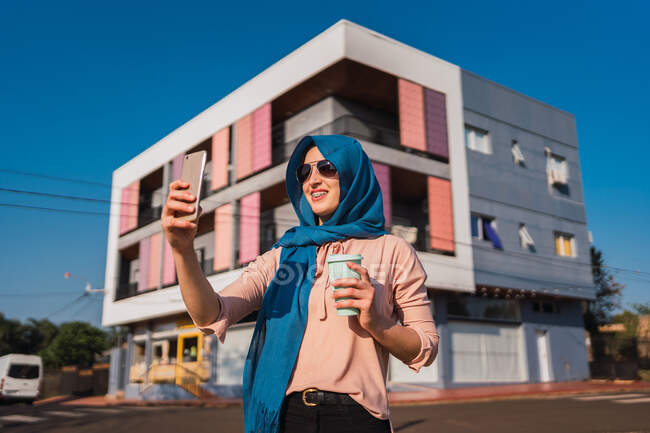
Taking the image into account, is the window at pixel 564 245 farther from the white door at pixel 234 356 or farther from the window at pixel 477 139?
the white door at pixel 234 356

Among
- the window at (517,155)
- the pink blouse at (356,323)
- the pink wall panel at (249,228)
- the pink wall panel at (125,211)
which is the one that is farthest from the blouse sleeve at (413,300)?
the pink wall panel at (125,211)

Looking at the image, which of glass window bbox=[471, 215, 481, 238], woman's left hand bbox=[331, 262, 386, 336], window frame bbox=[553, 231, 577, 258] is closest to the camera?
woman's left hand bbox=[331, 262, 386, 336]

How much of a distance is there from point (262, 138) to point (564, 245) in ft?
49.9

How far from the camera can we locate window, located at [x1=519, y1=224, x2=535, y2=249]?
2395 centimetres

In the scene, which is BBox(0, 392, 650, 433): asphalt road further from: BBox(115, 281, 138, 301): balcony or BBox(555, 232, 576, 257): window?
BBox(115, 281, 138, 301): balcony

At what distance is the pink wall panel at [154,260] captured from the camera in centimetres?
2706

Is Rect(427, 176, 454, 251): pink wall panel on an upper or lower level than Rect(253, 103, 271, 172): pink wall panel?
lower

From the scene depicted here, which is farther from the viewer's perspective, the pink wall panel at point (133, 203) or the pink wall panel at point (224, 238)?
the pink wall panel at point (133, 203)

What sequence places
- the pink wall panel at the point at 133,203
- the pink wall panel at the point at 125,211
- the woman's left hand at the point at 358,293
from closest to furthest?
the woman's left hand at the point at 358,293 < the pink wall panel at the point at 133,203 < the pink wall panel at the point at 125,211

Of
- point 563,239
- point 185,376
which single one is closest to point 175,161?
point 185,376

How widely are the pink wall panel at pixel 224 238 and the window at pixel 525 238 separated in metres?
12.6

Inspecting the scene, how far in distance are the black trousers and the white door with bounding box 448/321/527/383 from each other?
20260mm

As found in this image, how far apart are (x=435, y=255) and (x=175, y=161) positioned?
1410cm

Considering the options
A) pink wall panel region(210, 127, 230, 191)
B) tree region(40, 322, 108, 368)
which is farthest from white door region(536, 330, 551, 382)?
tree region(40, 322, 108, 368)
